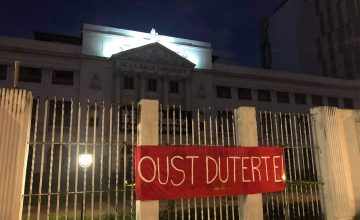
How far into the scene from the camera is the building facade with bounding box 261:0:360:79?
5072 cm

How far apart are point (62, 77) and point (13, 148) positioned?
27198 millimetres

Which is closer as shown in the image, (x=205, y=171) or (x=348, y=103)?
(x=205, y=171)

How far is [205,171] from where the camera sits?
7.77 meters

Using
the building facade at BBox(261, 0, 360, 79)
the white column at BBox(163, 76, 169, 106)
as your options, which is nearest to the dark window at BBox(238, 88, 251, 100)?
the white column at BBox(163, 76, 169, 106)

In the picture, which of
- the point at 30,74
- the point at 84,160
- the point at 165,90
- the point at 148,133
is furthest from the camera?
the point at 165,90

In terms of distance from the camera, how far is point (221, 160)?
26.1 feet

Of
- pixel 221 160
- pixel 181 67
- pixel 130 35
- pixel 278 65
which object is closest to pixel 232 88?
pixel 181 67

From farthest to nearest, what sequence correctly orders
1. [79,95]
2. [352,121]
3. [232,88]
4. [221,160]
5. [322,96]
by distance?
[322,96], [232,88], [79,95], [352,121], [221,160]

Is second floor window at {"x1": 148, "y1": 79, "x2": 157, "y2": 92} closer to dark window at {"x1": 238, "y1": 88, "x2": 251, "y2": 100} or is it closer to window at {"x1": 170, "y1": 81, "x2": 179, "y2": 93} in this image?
window at {"x1": 170, "y1": 81, "x2": 179, "y2": 93}

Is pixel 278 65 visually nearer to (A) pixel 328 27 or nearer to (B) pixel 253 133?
(A) pixel 328 27

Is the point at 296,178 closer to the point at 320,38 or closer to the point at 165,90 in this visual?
the point at 165,90

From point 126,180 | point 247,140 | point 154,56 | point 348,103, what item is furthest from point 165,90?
point 348,103

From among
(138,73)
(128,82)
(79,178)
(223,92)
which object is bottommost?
(79,178)

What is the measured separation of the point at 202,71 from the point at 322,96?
756 inches
